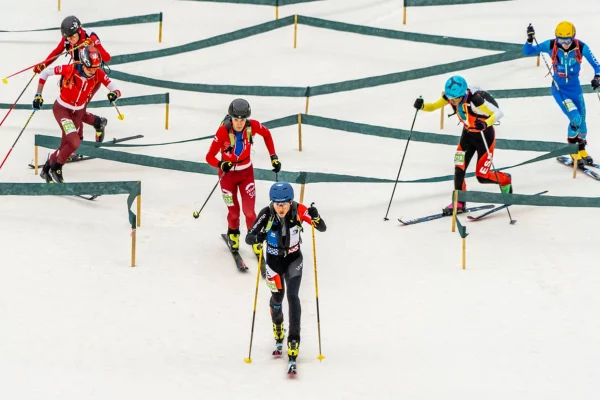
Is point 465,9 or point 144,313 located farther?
point 465,9

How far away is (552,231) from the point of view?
49.1 ft

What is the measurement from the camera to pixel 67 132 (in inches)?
623

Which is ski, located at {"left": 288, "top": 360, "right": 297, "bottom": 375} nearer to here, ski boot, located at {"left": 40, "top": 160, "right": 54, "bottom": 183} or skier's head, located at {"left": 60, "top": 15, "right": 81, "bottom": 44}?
ski boot, located at {"left": 40, "top": 160, "right": 54, "bottom": 183}

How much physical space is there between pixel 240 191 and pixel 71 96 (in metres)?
2.96

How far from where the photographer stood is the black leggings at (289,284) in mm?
12250

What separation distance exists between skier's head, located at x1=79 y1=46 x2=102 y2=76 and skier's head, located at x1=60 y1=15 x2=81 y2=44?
1.81 ft

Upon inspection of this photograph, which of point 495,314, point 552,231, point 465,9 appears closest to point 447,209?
point 552,231

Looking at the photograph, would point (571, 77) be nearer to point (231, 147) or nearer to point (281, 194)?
point (231, 147)

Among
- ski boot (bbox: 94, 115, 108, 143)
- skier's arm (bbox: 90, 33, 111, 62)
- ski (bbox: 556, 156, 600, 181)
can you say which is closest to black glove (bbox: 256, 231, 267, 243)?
skier's arm (bbox: 90, 33, 111, 62)

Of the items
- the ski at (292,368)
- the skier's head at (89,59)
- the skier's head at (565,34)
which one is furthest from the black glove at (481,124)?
the skier's head at (89,59)

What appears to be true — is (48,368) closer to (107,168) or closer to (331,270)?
(331,270)

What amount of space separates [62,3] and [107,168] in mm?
6813

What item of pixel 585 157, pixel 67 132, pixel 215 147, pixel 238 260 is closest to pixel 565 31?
pixel 585 157

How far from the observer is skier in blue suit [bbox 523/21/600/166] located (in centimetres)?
1638
